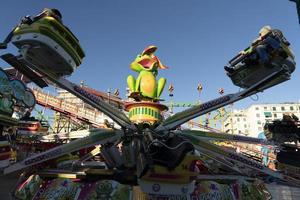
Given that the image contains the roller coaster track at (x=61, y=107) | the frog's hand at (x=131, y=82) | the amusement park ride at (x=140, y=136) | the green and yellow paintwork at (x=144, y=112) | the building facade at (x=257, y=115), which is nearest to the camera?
the amusement park ride at (x=140, y=136)

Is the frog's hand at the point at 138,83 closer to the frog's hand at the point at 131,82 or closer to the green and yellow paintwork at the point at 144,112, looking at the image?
the frog's hand at the point at 131,82

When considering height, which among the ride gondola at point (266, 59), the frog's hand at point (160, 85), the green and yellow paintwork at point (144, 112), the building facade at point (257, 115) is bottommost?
the green and yellow paintwork at point (144, 112)

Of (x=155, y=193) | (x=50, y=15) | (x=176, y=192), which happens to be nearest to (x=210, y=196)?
(x=176, y=192)

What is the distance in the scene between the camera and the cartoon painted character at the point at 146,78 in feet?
37.0

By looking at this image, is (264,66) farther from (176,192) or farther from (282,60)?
(176,192)

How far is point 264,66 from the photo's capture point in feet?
32.3

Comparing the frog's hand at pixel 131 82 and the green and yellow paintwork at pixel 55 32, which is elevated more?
the green and yellow paintwork at pixel 55 32

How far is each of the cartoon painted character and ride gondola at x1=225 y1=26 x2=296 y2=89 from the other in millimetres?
3245

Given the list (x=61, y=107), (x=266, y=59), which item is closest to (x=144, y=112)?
(x=266, y=59)

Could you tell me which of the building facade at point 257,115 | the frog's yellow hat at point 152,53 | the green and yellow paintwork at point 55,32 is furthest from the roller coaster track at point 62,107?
the building facade at point 257,115

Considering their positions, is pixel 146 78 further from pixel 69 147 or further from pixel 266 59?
pixel 266 59

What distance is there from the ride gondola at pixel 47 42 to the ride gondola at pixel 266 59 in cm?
609

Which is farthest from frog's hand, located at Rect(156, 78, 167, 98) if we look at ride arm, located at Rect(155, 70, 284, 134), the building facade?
the building facade

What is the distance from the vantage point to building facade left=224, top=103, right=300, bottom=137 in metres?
103
